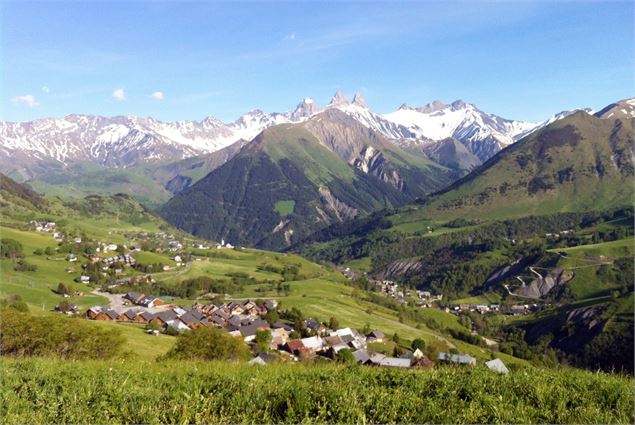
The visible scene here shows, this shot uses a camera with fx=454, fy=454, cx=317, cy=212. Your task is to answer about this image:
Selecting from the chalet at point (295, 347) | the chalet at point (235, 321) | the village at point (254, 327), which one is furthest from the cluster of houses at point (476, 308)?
the chalet at point (295, 347)

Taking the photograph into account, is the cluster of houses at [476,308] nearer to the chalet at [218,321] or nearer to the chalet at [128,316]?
the chalet at [218,321]

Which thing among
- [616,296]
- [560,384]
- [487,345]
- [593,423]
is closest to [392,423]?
[593,423]

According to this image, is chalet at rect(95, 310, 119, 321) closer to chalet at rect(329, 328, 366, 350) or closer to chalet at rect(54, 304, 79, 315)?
chalet at rect(54, 304, 79, 315)

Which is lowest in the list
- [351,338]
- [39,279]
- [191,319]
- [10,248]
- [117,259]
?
[351,338]

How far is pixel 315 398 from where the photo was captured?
8.83 m

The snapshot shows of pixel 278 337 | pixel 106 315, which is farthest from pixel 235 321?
pixel 106 315

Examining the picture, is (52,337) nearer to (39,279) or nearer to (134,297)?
(134,297)

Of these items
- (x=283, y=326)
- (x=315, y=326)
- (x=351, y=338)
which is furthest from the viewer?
(x=315, y=326)

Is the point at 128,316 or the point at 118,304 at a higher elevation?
the point at 128,316

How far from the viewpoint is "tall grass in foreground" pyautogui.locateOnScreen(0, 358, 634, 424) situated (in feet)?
27.2

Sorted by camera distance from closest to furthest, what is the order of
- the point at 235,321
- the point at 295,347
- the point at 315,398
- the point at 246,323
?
the point at 315,398 → the point at 295,347 → the point at 246,323 → the point at 235,321

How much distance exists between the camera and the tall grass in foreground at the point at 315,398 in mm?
8305

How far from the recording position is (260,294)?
149 m

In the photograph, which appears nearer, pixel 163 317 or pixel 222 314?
pixel 163 317
